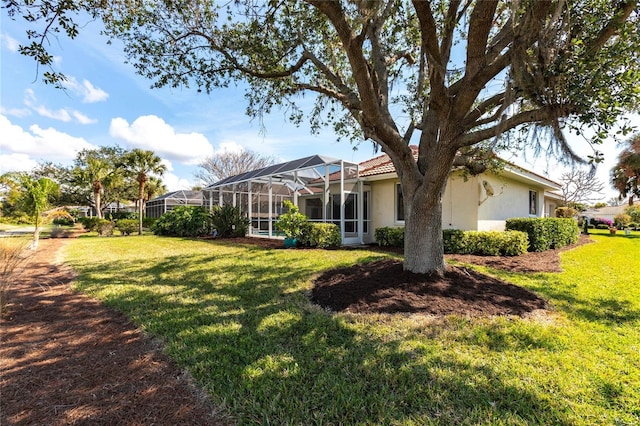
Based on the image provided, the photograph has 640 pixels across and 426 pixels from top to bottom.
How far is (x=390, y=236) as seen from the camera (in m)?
11.8

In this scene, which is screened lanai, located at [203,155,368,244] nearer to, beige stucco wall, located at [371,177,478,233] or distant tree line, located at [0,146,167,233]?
beige stucco wall, located at [371,177,478,233]

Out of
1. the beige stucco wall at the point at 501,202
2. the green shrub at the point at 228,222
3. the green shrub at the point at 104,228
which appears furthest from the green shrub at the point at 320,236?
the green shrub at the point at 104,228

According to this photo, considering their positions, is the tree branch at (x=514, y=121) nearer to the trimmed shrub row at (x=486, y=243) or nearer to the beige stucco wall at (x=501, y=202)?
the trimmed shrub row at (x=486, y=243)

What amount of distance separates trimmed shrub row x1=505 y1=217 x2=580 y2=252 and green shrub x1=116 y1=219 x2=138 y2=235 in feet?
76.8

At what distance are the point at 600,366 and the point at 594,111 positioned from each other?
3002mm

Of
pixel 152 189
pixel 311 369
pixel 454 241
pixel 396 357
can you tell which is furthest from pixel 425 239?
pixel 152 189

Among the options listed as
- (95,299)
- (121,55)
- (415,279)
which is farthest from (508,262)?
(121,55)

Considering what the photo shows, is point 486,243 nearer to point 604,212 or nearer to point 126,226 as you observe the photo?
point 126,226

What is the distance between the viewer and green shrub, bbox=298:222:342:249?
11586mm

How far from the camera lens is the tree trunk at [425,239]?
5441 millimetres

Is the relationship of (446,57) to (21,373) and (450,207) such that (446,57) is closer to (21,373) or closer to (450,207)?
(21,373)

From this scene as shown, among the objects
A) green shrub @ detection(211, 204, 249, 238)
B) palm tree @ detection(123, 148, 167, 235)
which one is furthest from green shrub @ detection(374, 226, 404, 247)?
palm tree @ detection(123, 148, 167, 235)

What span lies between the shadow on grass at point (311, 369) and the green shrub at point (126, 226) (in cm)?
1809

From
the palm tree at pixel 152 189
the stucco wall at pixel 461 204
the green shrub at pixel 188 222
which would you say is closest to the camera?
the stucco wall at pixel 461 204
